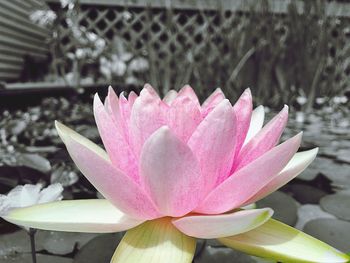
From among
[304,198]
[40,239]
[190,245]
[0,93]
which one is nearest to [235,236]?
[190,245]

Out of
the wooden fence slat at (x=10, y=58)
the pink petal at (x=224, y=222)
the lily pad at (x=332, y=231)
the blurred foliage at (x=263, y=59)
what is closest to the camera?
the pink petal at (x=224, y=222)

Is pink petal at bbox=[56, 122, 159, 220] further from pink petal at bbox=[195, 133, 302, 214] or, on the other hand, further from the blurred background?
the blurred background

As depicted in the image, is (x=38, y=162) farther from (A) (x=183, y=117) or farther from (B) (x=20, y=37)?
(B) (x=20, y=37)

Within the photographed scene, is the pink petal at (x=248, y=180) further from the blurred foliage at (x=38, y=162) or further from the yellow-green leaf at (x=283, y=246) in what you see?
the blurred foliage at (x=38, y=162)

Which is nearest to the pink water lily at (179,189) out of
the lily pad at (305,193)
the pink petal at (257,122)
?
the pink petal at (257,122)

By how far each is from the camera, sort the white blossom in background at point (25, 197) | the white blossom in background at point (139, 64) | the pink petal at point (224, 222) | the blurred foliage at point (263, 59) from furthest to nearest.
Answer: the white blossom in background at point (139, 64) → the blurred foliage at point (263, 59) → the white blossom in background at point (25, 197) → the pink petal at point (224, 222)

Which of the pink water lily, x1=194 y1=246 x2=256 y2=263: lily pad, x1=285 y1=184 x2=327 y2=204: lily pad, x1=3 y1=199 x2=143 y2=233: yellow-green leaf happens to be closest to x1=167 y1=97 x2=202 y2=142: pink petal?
the pink water lily

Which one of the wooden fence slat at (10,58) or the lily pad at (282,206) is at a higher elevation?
the wooden fence slat at (10,58)
